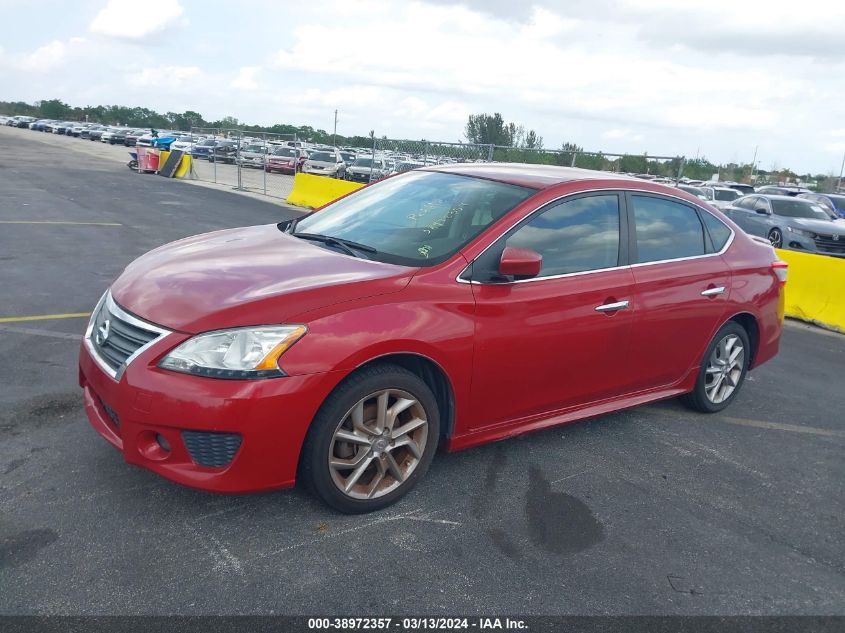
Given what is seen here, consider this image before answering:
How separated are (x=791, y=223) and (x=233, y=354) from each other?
16443 millimetres

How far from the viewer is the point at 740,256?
5.11 metres

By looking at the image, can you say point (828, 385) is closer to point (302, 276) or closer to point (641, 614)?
point (641, 614)

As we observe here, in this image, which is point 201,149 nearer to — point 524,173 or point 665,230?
point 524,173

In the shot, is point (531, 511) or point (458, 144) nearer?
point (531, 511)

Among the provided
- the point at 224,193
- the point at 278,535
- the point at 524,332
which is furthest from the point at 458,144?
the point at 278,535

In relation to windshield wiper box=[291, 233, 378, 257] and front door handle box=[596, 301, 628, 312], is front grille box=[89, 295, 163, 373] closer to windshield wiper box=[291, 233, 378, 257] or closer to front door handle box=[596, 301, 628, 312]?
windshield wiper box=[291, 233, 378, 257]

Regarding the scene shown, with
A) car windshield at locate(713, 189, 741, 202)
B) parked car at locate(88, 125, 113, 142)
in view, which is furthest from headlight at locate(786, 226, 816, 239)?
parked car at locate(88, 125, 113, 142)

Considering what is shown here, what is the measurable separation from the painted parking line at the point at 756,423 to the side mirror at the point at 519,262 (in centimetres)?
215

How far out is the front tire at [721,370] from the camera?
5.04 metres

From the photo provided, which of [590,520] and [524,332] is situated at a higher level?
[524,332]

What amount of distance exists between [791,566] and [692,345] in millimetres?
1790

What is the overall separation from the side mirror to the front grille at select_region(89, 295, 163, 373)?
1690 mm

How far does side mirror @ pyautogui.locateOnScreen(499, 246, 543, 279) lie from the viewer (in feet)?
11.6

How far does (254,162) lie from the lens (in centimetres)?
2952
